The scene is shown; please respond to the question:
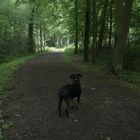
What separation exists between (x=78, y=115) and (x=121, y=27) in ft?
28.1

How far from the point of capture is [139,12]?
2302 cm

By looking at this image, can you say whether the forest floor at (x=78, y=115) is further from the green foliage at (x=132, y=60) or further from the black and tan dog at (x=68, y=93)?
the green foliage at (x=132, y=60)

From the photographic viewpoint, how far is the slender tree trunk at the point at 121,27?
1482cm

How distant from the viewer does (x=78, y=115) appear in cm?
745

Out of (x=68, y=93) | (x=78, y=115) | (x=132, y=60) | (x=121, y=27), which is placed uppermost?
(x=121, y=27)

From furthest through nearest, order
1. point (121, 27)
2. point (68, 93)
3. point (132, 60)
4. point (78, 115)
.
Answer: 1. point (132, 60)
2. point (121, 27)
3. point (78, 115)
4. point (68, 93)

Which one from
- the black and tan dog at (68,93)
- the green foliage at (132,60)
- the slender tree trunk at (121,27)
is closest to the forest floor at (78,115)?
the black and tan dog at (68,93)

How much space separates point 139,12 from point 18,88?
1507 centimetres

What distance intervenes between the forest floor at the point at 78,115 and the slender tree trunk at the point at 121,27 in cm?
376

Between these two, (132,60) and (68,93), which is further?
(132,60)

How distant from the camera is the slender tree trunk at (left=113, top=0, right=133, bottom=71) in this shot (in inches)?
583

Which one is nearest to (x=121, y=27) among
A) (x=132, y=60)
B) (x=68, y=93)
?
(x=132, y=60)

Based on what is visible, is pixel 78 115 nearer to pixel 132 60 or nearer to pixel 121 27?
pixel 121 27

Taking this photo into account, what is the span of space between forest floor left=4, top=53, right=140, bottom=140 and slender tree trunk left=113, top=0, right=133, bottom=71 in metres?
3.76
